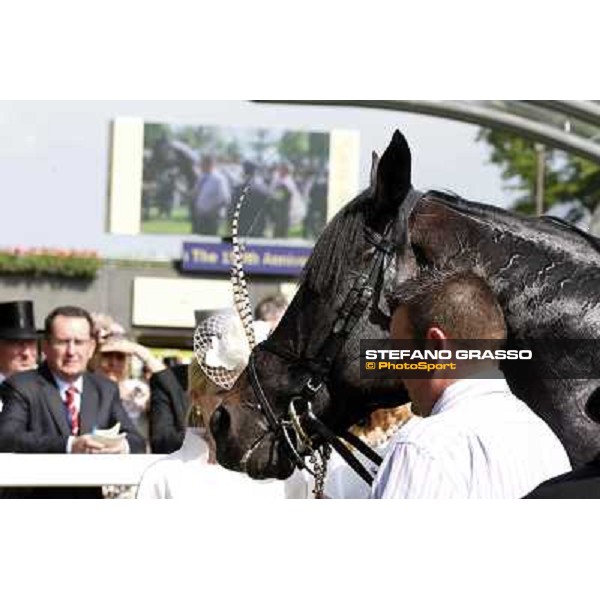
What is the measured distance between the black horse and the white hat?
2.03ft

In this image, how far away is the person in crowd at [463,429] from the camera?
2615 mm

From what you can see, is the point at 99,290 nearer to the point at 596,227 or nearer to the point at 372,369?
Result: the point at 596,227

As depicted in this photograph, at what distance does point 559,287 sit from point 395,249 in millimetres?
396

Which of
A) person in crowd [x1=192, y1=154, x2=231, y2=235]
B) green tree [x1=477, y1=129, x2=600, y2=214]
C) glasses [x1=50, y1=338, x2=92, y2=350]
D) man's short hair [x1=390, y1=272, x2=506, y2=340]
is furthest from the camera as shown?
green tree [x1=477, y1=129, x2=600, y2=214]

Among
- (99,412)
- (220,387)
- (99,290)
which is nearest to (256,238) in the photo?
(220,387)

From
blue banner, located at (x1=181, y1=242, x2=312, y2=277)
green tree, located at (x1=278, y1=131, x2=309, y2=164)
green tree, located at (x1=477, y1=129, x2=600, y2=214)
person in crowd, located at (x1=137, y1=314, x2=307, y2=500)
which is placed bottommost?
person in crowd, located at (x1=137, y1=314, x2=307, y2=500)

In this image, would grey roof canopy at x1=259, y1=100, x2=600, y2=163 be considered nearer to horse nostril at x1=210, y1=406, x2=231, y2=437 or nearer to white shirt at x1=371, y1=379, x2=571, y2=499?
horse nostril at x1=210, y1=406, x2=231, y2=437

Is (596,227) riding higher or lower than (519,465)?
higher

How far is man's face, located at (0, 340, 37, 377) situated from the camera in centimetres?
665

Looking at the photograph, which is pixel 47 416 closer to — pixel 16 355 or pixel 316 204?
pixel 16 355

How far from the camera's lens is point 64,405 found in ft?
18.4

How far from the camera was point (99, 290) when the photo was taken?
564 inches

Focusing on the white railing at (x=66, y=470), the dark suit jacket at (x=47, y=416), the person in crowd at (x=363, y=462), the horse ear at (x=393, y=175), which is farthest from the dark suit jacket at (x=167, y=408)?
the horse ear at (x=393, y=175)

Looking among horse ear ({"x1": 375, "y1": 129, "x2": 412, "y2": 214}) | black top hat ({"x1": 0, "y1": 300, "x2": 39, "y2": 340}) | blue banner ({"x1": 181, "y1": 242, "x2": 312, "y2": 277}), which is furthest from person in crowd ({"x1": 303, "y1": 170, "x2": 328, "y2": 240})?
horse ear ({"x1": 375, "y1": 129, "x2": 412, "y2": 214})
